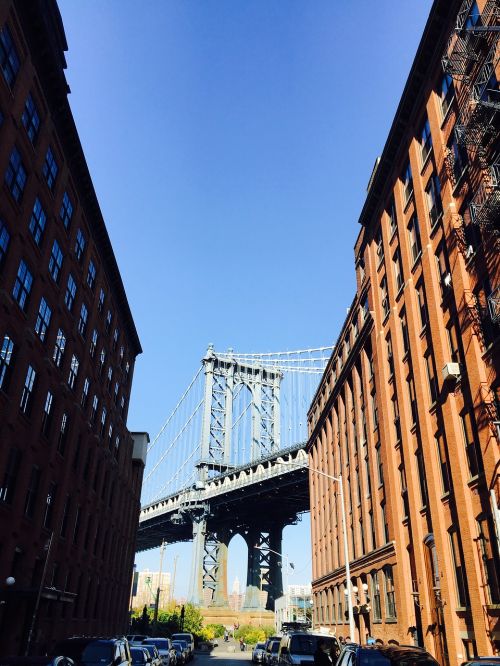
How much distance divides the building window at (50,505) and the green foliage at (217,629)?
202 feet

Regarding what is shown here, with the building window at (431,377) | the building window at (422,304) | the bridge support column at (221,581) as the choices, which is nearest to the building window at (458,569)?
the building window at (431,377)

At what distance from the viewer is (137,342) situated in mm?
55688

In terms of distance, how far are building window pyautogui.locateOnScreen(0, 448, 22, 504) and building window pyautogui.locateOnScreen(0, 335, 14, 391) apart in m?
3.14

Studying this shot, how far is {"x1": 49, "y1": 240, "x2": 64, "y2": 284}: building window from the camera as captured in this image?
103 feet

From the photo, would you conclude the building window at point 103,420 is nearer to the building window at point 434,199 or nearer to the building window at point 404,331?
the building window at point 404,331

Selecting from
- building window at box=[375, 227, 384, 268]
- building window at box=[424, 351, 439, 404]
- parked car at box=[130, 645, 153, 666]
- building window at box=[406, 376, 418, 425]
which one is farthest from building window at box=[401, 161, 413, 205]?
parked car at box=[130, 645, 153, 666]

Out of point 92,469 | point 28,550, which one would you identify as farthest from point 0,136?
point 92,469

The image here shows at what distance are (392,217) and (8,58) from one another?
22.9 metres

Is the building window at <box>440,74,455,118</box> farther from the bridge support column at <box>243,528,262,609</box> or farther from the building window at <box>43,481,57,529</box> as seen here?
the bridge support column at <box>243,528,262,609</box>

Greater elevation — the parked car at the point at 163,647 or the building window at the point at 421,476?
the building window at the point at 421,476

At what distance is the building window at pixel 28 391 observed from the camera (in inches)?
1094

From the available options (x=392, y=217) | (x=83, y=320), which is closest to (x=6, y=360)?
(x=83, y=320)

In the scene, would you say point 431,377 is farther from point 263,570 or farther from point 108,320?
point 263,570

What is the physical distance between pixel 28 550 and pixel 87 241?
1886 centimetres
